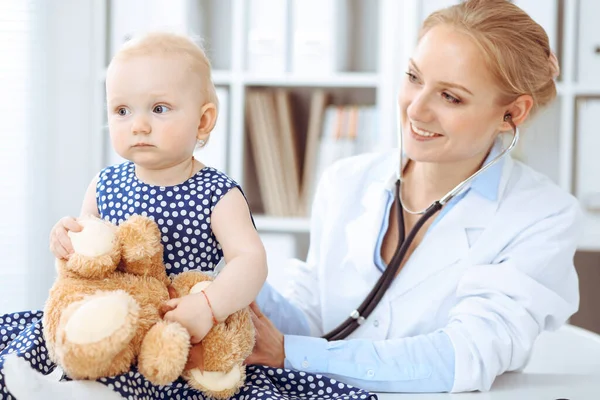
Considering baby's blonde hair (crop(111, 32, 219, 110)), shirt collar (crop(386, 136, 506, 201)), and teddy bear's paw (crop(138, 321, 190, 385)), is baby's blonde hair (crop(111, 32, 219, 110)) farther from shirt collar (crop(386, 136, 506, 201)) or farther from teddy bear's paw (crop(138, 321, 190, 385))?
shirt collar (crop(386, 136, 506, 201))

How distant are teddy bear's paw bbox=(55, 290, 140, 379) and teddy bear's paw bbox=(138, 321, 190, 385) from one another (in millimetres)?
28

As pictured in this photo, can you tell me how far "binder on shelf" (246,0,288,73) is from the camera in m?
2.52

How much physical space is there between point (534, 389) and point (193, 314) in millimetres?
606

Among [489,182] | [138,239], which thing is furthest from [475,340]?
[138,239]

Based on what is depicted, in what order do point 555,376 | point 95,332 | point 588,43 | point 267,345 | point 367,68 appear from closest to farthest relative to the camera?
1. point 95,332
2. point 267,345
3. point 555,376
4. point 588,43
5. point 367,68

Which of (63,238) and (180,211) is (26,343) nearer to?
(63,238)

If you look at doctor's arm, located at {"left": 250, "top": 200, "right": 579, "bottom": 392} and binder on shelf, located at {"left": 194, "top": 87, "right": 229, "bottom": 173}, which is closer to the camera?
doctor's arm, located at {"left": 250, "top": 200, "right": 579, "bottom": 392}

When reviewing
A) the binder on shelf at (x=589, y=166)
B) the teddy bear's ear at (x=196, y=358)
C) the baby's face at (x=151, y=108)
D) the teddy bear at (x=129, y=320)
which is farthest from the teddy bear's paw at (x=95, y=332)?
the binder on shelf at (x=589, y=166)

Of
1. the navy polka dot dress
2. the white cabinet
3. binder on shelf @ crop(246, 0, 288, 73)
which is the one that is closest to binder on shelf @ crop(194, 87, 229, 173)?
the white cabinet

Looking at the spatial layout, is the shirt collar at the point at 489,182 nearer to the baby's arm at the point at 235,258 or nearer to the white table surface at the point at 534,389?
the white table surface at the point at 534,389

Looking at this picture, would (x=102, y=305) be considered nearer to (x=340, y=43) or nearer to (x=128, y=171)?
(x=128, y=171)

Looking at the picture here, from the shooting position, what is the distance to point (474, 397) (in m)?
1.16

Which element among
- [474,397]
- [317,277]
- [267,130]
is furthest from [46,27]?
[474,397]

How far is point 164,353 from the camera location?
2.80ft
